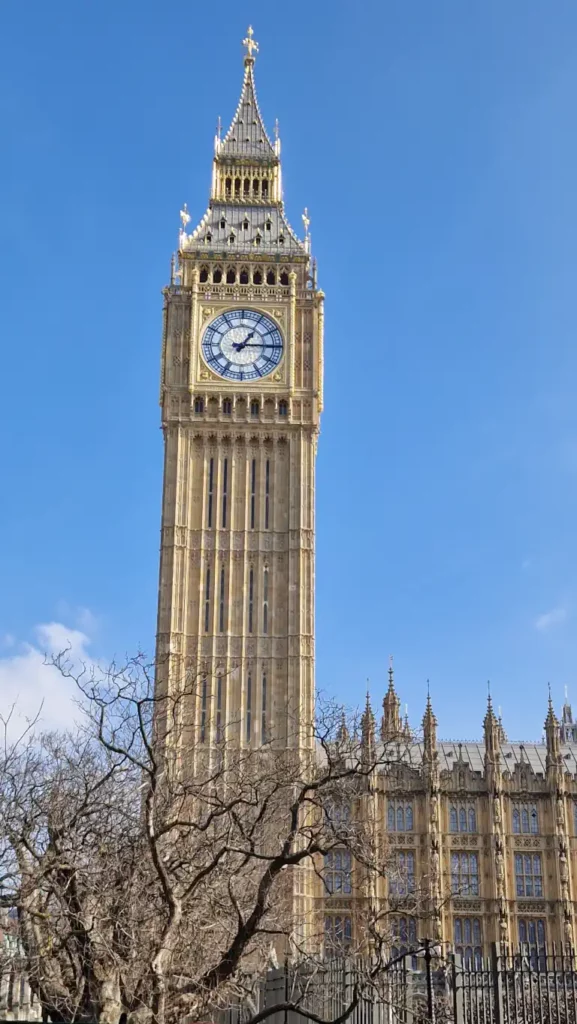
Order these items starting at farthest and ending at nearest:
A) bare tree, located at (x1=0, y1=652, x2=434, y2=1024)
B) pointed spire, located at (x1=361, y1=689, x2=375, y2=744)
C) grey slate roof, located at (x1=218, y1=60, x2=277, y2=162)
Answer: grey slate roof, located at (x1=218, y1=60, x2=277, y2=162), pointed spire, located at (x1=361, y1=689, x2=375, y2=744), bare tree, located at (x1=0, y1=652, x2=434, y2=1024)

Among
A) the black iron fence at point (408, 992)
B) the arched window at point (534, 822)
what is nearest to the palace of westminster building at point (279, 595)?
the arched window at point (534, 822)

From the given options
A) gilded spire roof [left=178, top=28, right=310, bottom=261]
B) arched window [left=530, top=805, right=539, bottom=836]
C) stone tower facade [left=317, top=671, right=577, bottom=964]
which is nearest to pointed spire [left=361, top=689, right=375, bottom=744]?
stone tower facade [left=317, top=671, right=577, bottom=964]

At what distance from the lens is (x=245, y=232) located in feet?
226

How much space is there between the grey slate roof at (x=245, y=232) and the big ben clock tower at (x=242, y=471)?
0.11 metres

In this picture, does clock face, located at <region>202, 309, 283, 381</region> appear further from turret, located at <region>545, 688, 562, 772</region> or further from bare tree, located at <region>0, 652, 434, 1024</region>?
bare tree, located at <region>0, 652, 434, 1024</region>

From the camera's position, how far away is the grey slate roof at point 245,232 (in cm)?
6775

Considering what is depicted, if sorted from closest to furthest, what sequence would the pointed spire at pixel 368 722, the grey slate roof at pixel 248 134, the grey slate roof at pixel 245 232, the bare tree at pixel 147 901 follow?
the bare tree at pixel 147 901 < the pointed spire at pixel 368 722 < the grey slate roof at pixel 245 232 < the grey slate roof at pixel 248 134

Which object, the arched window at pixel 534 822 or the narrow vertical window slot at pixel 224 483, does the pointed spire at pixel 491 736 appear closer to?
the arched window at pixel 534 822

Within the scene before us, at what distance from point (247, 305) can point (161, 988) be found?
52131 millimetres

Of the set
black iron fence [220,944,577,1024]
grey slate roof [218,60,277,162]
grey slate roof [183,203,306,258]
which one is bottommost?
black iron fence [220,944,577,1024]

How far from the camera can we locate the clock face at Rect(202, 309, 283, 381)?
6494 centimetres

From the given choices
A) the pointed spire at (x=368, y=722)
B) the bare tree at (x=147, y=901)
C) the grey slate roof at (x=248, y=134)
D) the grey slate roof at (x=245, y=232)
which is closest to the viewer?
the bare tree at (x=147, y=901)

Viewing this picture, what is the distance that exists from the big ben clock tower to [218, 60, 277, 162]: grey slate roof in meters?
5.33

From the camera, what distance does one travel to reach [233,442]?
64438 millimetres
